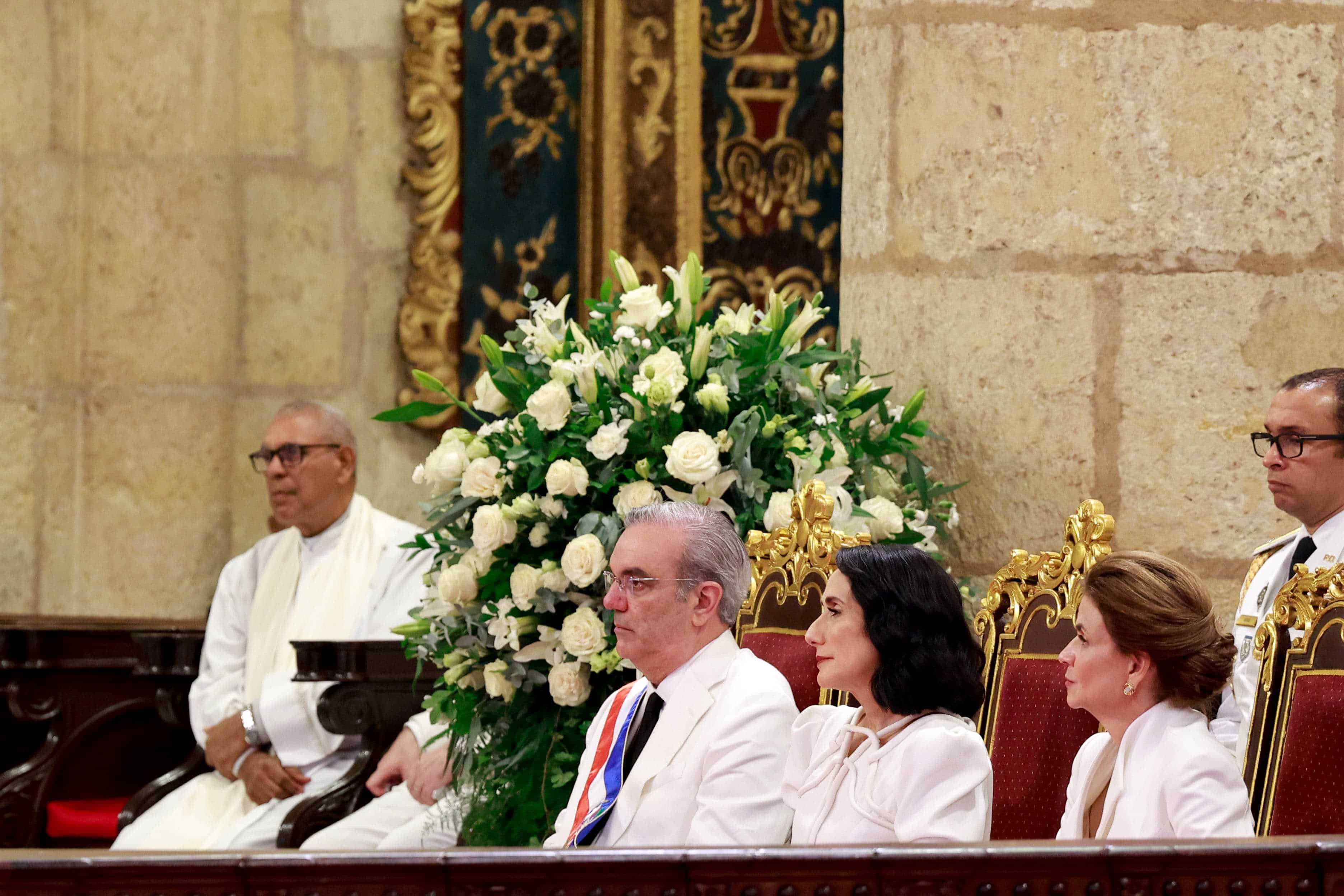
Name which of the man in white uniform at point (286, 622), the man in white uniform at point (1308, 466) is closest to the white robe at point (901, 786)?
the man in white uniform at point (1308, 466)

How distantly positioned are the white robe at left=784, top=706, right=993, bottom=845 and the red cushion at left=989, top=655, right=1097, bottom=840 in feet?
0.75

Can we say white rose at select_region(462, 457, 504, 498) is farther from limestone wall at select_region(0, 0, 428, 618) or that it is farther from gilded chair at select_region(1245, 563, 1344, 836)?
limestone wall at select_region(0, 0, 428, 618)

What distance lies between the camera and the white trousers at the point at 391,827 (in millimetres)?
4883

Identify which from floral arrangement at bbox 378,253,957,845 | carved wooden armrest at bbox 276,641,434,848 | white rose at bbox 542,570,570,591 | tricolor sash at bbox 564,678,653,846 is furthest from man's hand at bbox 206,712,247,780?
tricolor sash at bbox 564,678,653,846

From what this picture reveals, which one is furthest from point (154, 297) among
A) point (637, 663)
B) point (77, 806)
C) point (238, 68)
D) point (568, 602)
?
point (637, 663)

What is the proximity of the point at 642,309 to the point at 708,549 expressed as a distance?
117 cm

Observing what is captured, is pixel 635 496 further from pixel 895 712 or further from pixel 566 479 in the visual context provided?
pixel 895 712

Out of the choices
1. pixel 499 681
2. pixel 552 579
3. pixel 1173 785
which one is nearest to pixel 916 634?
pixel 1173 785

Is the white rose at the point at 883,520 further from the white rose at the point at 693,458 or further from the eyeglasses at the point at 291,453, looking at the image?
the eyeglasses at the point at 291,453

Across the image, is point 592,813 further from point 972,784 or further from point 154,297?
point 154,297

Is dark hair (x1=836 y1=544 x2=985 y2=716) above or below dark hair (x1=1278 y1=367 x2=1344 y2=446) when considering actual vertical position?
below

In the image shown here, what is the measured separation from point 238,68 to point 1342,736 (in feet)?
17.4

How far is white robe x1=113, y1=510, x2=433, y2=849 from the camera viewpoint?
5367 millimetres

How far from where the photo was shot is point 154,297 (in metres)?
6.69
